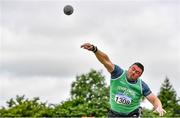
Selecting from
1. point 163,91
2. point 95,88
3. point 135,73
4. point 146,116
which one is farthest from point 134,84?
point 163,91

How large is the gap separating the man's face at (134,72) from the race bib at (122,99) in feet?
1.37

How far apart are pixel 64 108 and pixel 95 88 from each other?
10841 millimetres

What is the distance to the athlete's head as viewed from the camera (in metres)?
13.1

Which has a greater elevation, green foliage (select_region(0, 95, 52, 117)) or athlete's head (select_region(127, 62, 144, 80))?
green foliage (select_region(0, 95, 52, 117))

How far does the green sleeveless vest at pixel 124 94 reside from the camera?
13461mm

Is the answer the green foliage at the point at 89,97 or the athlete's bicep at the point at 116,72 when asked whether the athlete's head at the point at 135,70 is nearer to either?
the athlete's bicep at the point at 116,72

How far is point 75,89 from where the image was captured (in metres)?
58.9

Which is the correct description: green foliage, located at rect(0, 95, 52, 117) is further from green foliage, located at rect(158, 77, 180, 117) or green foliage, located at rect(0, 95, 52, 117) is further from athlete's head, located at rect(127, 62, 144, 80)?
athlete's head, located at rect(127, 62, 144, 80)

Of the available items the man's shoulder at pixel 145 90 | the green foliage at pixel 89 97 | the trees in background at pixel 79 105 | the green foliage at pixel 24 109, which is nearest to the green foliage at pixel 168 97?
the trees in background at pixel 79 105

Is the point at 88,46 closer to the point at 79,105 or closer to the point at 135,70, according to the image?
the point at 135,70

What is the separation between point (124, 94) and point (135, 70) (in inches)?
24.2

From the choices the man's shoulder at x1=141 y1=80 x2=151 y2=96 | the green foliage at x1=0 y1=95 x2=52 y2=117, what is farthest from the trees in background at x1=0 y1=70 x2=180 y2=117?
the man's shoulder at x1=141 y1=80 x2=151 y2=96

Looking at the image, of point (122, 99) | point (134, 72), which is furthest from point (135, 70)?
point (122, 99)

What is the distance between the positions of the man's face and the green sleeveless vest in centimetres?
17
